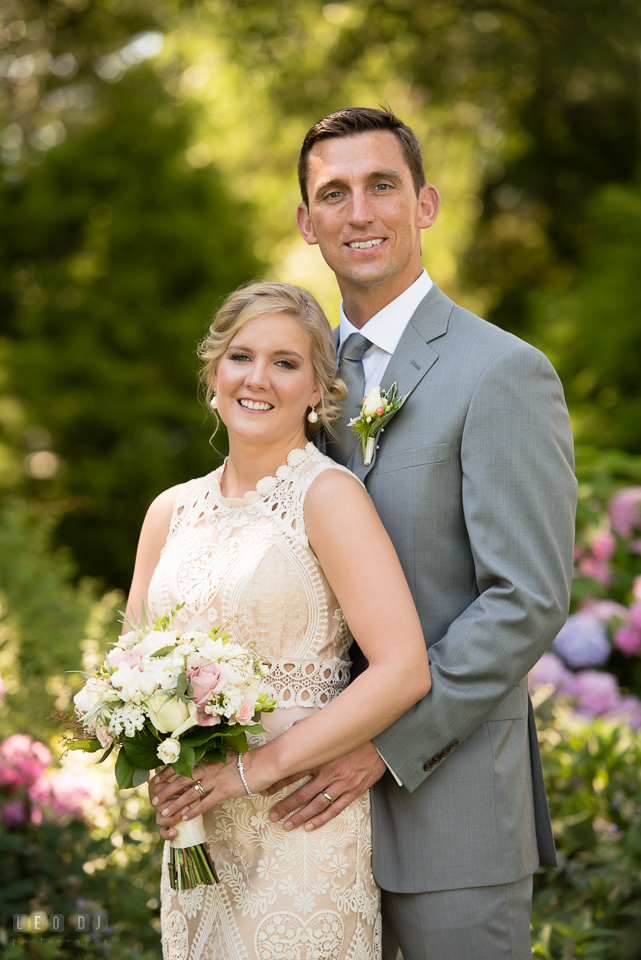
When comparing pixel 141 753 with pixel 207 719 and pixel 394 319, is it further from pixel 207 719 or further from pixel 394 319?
pixel 394 319

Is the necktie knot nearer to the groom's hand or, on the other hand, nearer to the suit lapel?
the suit lapel

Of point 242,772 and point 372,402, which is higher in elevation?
point 372,402

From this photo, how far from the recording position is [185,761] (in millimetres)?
1956

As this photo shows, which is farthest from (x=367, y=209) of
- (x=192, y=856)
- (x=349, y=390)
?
(x=192, y=856)

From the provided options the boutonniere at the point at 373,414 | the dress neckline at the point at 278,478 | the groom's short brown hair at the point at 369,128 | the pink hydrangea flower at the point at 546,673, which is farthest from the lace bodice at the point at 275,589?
the pink hydrangea flower at the point at 546,673

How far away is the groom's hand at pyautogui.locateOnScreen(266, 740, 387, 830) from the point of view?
2135 millimetres

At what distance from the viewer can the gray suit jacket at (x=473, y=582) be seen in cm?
209

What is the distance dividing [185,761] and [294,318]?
1.19 meters

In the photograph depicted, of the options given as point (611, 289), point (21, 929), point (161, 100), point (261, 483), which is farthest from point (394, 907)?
point (161, 100)

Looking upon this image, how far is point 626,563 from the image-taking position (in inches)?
198

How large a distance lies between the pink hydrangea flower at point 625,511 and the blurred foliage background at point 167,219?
0.07m

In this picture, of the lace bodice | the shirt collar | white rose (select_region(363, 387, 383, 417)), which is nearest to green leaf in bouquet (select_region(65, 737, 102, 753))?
the lace bodice

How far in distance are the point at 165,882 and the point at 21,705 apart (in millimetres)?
1879
